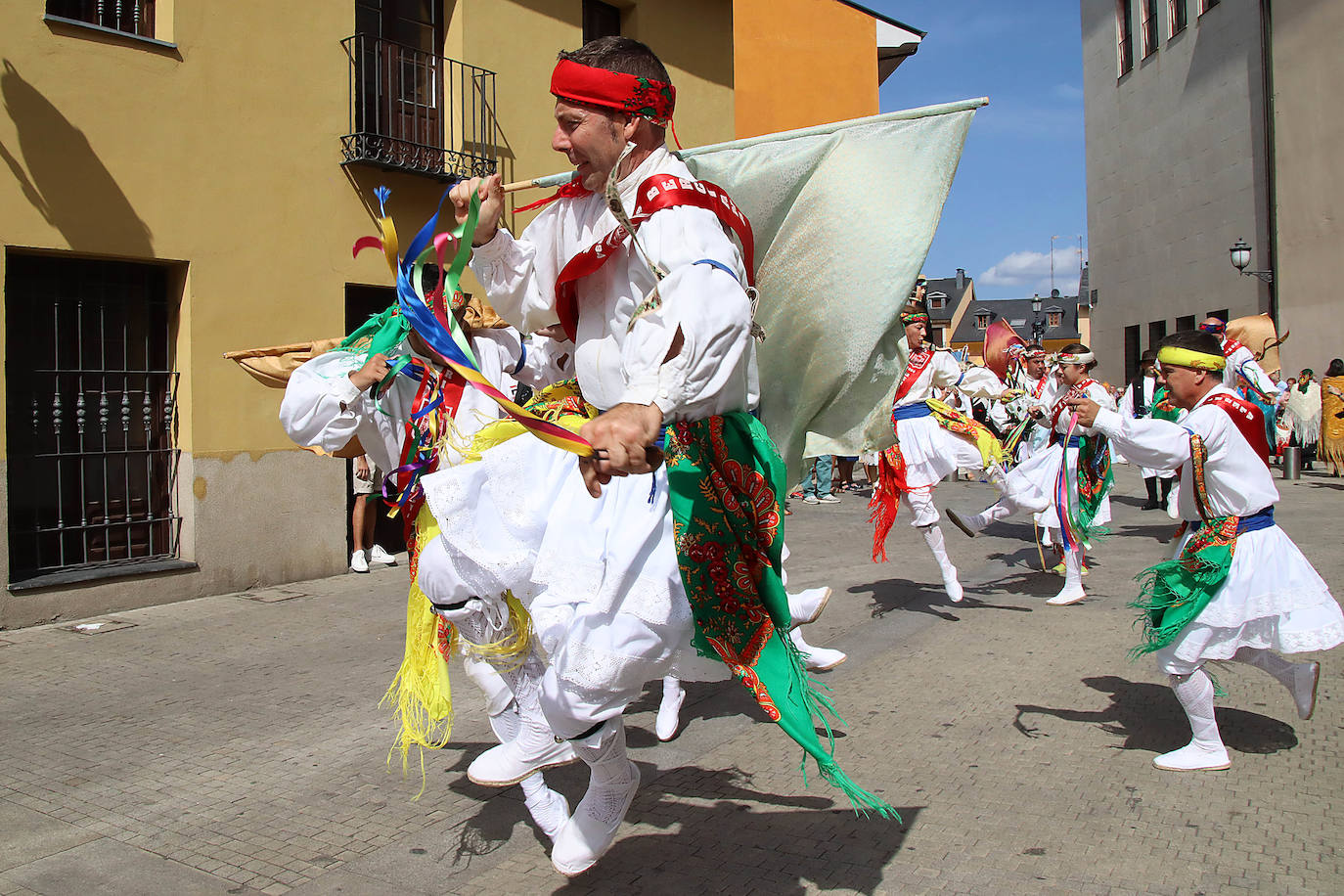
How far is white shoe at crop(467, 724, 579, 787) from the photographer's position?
3088 mm

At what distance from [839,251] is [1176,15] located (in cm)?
2649

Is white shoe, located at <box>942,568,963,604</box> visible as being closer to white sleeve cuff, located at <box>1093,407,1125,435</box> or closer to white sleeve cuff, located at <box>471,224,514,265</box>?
white sleeve cuff, located at <box>1093,407,1125,435</box>

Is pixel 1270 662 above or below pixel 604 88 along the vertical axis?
below

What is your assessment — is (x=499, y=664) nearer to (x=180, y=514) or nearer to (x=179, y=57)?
(x=180, y=514)

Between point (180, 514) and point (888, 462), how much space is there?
17.5ft

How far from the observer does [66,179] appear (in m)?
6.96

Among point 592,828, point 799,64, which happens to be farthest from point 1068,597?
point 799,64

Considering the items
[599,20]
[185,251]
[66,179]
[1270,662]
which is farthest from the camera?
[599,20]

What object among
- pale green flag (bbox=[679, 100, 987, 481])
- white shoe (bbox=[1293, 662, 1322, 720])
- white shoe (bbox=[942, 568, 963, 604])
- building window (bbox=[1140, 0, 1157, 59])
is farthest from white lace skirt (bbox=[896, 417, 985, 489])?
building window (bbox=[1140, 0, 1157, 59])

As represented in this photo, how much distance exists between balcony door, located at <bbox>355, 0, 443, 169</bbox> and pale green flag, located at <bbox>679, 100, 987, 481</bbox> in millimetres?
6415

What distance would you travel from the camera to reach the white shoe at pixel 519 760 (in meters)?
3.09

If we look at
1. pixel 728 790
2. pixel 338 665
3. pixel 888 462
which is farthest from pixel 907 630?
pixel 338 665

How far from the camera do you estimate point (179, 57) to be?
24.8 ft

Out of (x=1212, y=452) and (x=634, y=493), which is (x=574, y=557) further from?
(x=1212, y=452)
